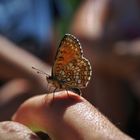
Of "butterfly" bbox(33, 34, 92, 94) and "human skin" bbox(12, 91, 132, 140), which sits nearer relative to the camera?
"human skin" bbox(12, 91, 132, 140)

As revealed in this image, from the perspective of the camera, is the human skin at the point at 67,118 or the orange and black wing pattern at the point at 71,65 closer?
the human skin at the point at 67,118

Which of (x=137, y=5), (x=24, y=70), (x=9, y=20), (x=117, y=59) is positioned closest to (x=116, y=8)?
(x=137, y=5)

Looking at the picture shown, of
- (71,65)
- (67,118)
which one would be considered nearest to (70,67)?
(71,65)

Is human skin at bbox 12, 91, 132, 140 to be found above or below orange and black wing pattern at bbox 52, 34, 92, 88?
below

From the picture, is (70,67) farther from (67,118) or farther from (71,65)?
(67,118)

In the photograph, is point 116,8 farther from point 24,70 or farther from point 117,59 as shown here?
point 24,70
